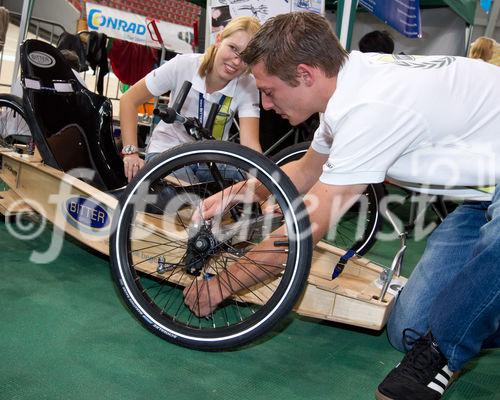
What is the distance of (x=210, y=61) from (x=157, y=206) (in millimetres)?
719

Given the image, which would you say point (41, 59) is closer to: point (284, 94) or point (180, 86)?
point (180, 86)

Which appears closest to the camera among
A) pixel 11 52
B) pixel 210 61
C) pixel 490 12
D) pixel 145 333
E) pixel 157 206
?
pixel 145 333

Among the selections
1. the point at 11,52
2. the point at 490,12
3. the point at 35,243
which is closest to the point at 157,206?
the point at 35,243

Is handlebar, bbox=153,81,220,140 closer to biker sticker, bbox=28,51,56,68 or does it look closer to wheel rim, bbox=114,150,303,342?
wheel rim, bbox=114,150,303,342

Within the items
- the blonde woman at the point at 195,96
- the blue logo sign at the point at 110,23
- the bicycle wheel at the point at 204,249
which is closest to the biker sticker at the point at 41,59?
the blonde woman at the point at 195,96

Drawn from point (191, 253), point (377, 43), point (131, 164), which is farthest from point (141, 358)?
point (377, 43)

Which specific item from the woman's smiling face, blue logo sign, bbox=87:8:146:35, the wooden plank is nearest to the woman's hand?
the woman's smiling face

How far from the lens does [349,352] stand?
1843 millimetres

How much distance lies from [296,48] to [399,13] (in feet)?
13.1

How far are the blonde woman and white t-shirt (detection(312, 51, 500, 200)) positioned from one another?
1.00 meters

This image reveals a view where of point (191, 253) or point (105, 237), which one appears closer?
point (191, 253)

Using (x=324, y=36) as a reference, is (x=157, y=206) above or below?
below

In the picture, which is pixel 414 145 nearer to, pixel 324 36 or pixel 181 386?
pixel 324 36

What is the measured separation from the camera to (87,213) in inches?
84.3
